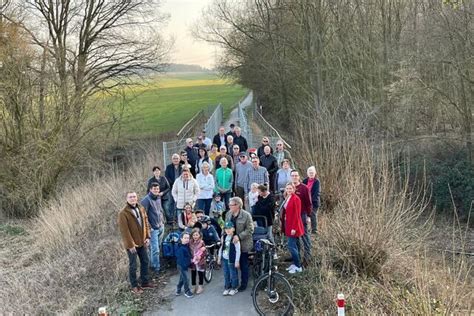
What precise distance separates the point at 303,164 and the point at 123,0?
58.5 ft

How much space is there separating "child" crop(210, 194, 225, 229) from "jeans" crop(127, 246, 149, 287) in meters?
1.78

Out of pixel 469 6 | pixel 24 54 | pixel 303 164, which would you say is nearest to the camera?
pixel 303 164

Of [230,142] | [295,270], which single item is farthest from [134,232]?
[230,142]

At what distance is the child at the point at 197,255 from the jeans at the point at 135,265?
0.93 m

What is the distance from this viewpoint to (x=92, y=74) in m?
25.9

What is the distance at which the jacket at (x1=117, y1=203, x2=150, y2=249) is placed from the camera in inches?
340

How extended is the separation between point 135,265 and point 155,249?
1.00 m

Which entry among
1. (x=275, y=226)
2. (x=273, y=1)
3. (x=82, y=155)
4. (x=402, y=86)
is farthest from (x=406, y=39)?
(x=82, y=155)

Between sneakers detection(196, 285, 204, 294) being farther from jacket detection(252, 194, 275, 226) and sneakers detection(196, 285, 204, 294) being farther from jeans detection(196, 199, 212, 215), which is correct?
jeans detection(196, 199, 212, 215)

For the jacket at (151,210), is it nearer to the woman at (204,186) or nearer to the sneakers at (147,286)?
the sneakers at (147,286)

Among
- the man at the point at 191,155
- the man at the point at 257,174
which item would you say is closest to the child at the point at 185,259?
the man at the point at 257,174

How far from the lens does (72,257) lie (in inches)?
466

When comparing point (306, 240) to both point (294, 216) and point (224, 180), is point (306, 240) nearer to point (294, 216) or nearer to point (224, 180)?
point (294, 216)

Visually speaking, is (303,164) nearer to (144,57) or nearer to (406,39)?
(406,39)
